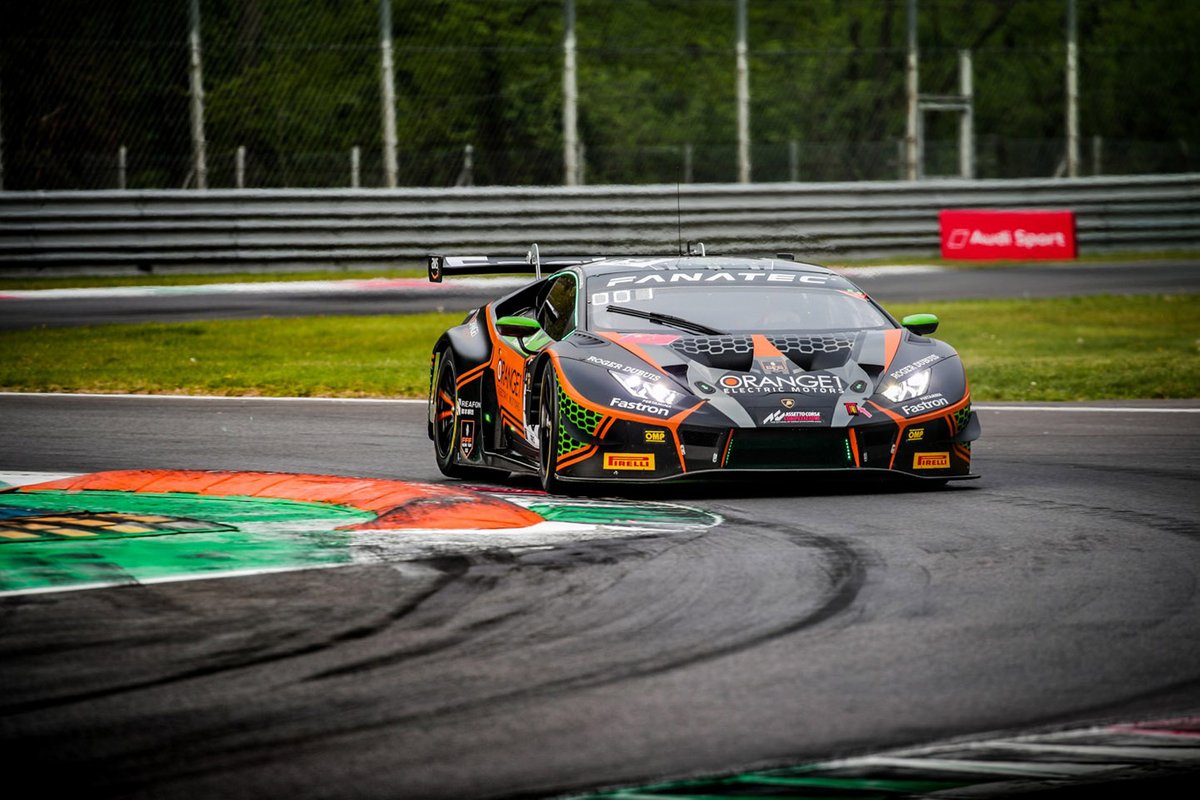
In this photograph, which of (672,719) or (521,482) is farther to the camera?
(521,482)

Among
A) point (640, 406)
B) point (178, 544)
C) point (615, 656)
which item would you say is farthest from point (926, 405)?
point (615, 656)

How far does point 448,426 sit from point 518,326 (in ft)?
3.31

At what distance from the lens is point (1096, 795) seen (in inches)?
157

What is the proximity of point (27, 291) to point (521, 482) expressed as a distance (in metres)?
14.7

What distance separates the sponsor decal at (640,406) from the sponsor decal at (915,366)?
1182 millimetres

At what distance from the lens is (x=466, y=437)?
1027cm

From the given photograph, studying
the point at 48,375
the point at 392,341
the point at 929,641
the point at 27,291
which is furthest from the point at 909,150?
the point at 929,641

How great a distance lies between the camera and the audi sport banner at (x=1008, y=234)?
93.3 feet

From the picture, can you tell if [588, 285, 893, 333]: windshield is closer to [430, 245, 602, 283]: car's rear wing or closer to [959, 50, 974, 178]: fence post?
[430, 245, 602, 283]: car's rear wing

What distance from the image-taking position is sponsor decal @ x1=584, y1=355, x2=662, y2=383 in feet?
29.1

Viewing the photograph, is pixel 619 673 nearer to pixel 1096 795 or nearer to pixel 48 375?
→ pixel 1096 795

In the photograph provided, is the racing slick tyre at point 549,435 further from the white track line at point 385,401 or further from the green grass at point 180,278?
the green grass at point 180,278

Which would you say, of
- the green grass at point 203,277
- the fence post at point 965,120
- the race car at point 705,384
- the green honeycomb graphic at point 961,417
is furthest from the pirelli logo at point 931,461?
the fence post at point 965,120

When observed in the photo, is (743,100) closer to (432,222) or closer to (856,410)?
(432,222)
